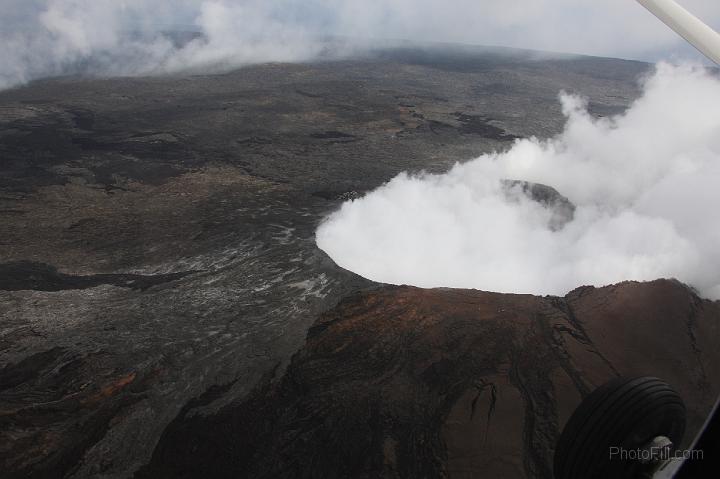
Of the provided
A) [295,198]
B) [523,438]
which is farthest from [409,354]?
[295,198]

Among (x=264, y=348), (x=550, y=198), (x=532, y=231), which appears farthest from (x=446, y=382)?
(x=550, y=198)

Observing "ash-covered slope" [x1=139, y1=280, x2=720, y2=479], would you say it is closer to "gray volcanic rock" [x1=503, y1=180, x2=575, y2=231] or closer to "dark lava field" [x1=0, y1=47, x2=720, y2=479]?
"dark lava field" [x1=0, y1=47, x2=720, y2=479]

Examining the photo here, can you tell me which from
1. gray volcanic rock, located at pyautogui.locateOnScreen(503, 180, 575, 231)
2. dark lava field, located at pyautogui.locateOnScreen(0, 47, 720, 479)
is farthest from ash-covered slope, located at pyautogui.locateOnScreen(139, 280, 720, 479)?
gray volcanic rock, located at pyautogui.locateOnScreen(503, 180, 575, 231)

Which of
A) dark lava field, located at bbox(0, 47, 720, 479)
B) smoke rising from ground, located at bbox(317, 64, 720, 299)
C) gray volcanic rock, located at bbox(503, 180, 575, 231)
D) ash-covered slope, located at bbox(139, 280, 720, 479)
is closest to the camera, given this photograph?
ash-covered slope, located at bbox(139, 280, 720, 479)

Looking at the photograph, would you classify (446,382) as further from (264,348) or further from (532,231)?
(532,231)

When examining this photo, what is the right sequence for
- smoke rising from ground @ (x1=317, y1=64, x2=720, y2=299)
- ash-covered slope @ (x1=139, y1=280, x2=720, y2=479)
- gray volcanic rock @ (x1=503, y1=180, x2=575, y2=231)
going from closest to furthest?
ash-covered slope @ (x1=139, y1=280, x2=720, y2=479), smoke rising from ground @ (x1=317, y1=64, x2=720, y2=299), gray volcanic rock @ (x1=503, y1=180, x2=575, y2=231)

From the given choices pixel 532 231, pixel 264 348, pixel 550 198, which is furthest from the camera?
pixel 550 198
